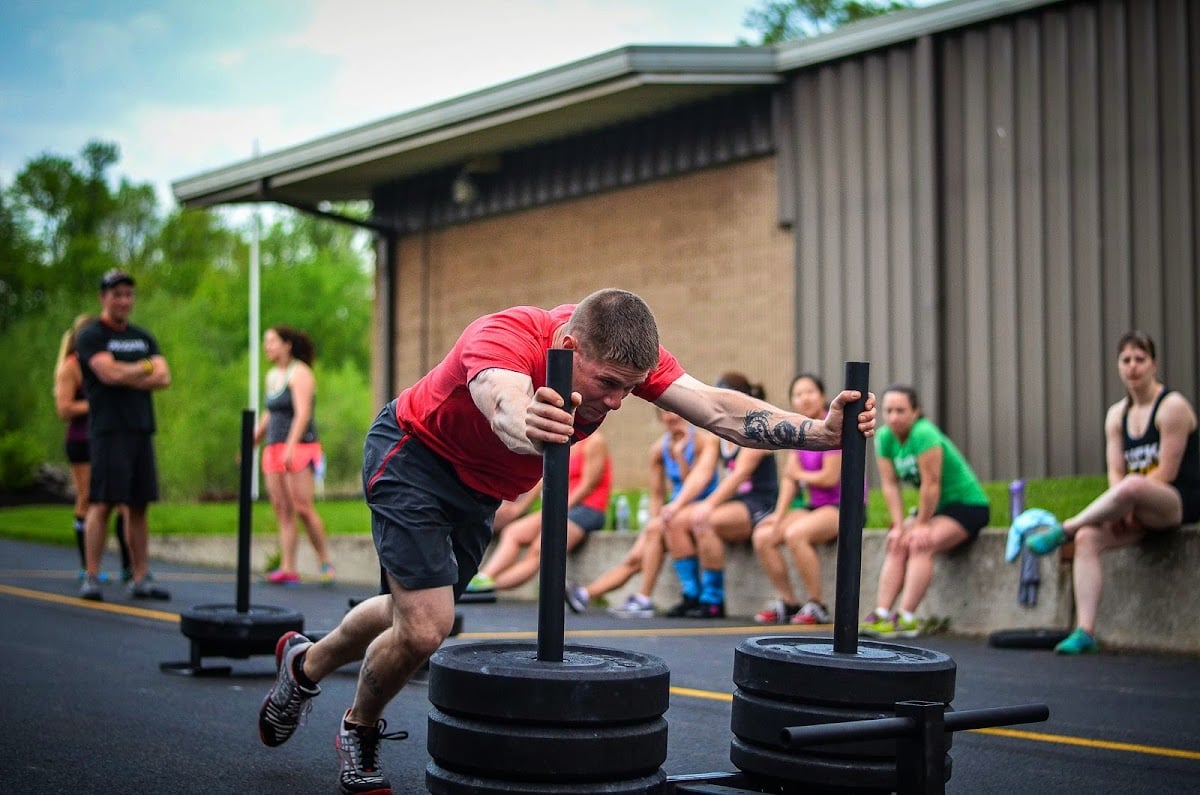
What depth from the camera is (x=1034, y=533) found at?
788cm

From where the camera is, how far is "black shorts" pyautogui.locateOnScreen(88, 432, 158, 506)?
9.23m

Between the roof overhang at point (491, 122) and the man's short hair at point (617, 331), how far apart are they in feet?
35.5

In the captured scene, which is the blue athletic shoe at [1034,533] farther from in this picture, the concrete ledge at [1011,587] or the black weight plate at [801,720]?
the black weight plate at [801,720]

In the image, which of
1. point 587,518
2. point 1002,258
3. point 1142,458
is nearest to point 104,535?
point 587,518

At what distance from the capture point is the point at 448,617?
405 centimetres

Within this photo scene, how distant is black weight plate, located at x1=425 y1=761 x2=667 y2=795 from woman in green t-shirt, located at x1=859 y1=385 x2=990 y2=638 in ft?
17.7

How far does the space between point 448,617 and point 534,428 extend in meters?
1.04

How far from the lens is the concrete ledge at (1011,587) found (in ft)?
25.5

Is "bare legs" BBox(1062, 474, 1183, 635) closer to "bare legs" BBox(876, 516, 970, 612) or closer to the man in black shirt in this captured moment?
"bare legs" BBox(876, 516, 970, 612)

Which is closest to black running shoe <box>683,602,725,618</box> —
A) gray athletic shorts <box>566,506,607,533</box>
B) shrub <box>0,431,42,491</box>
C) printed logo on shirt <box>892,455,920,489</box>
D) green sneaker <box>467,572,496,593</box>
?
gray athletic shorts <box>566,506,607,533</box>

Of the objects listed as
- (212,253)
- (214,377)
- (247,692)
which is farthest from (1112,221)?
(212,253)

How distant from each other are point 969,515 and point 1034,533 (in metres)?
0.69

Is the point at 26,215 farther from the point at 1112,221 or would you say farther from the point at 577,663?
the point at 577,663

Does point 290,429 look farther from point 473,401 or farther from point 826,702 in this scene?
point 826,702
